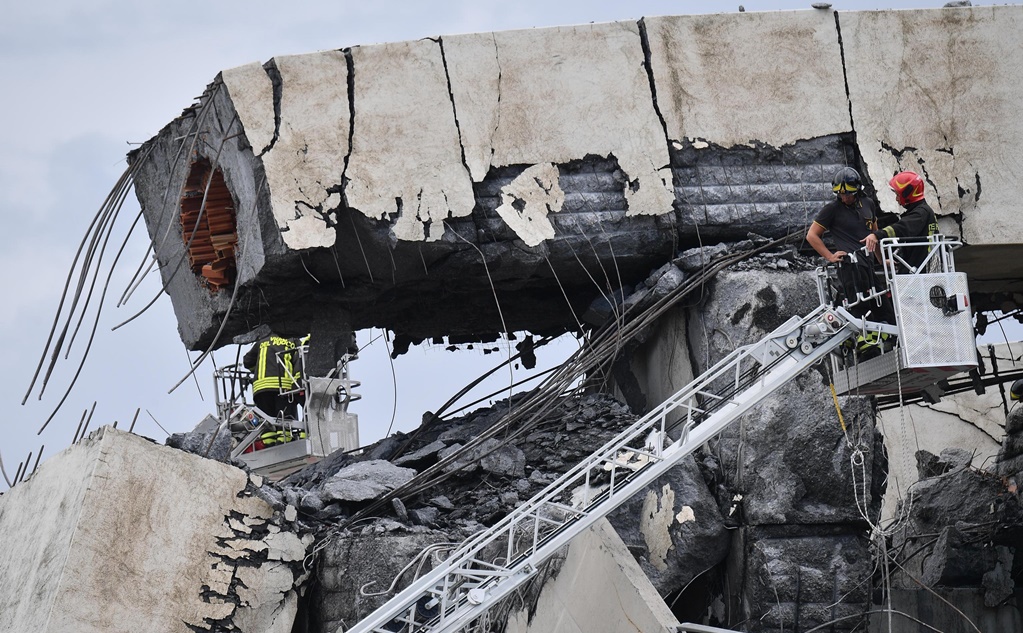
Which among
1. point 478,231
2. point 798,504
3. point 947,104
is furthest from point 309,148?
point 947,104

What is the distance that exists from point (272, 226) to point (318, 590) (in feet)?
9.00

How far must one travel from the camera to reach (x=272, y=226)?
10.1 metres

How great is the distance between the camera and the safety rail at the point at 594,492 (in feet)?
27.1

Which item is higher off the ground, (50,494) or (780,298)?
(780,298)

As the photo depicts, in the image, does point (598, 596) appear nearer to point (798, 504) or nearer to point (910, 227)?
point (798, 504)

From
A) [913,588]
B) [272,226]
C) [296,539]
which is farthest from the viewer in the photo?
[913,588]

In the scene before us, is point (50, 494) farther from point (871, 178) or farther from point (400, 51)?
point (871, 178)

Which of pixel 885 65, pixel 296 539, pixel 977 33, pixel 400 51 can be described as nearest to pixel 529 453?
→ pixel 296 539

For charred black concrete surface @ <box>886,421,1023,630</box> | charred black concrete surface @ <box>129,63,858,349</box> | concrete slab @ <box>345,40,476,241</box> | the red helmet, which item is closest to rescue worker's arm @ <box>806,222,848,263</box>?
the red helmet

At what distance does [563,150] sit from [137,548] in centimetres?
443

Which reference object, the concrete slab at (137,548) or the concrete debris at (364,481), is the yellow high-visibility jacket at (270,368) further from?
the concrete slab at (137,548)

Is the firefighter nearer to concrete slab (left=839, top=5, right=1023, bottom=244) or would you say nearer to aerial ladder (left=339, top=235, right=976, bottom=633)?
aerial ladder (left=339, top=235, right=976, bottom=633)

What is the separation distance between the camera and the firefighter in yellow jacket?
49.8 feet

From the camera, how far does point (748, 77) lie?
427 inches
